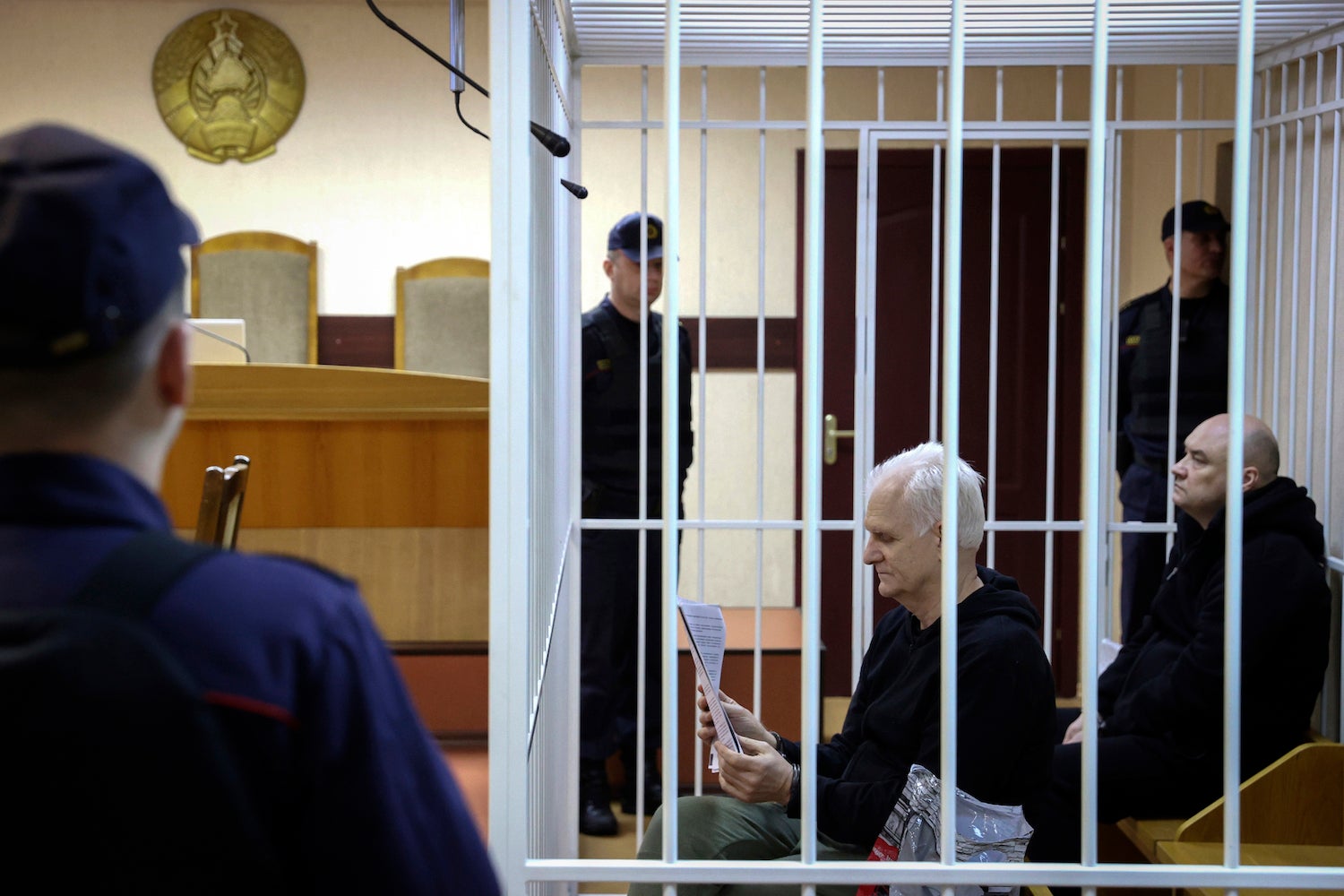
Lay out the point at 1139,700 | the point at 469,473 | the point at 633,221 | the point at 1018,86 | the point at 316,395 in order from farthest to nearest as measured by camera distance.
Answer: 1. the point at 1018,86
2. the point at 633,221
3. the point at 469,473
4. the point at 316,395
5. the point at 1139,700

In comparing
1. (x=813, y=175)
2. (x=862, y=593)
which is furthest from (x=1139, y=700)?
(x=813, y=175)

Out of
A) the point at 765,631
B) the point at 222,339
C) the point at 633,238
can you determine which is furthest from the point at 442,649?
the point at 633,238

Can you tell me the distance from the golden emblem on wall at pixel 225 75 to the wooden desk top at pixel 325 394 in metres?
2.26

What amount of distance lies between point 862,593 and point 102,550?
8.16ft

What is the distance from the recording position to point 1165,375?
349cm

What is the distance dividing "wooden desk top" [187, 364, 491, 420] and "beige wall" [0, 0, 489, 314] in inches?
79.0

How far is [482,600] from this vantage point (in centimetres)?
334

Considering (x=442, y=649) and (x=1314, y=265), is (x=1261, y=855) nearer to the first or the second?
(x=1314, y=265)

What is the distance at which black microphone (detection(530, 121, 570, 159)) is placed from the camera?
4.52 ft

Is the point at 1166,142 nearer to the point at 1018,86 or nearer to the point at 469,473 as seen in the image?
the point at 1018,86

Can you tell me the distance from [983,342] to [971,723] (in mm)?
3111

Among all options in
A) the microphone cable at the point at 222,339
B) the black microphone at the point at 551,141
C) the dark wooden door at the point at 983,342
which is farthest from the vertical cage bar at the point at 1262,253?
the microphone cable at the point at 222,339

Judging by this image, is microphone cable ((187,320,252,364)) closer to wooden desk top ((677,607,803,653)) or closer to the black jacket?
wooden desk top ((677,607,803,653))

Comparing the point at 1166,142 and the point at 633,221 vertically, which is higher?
the point at 1166,142
